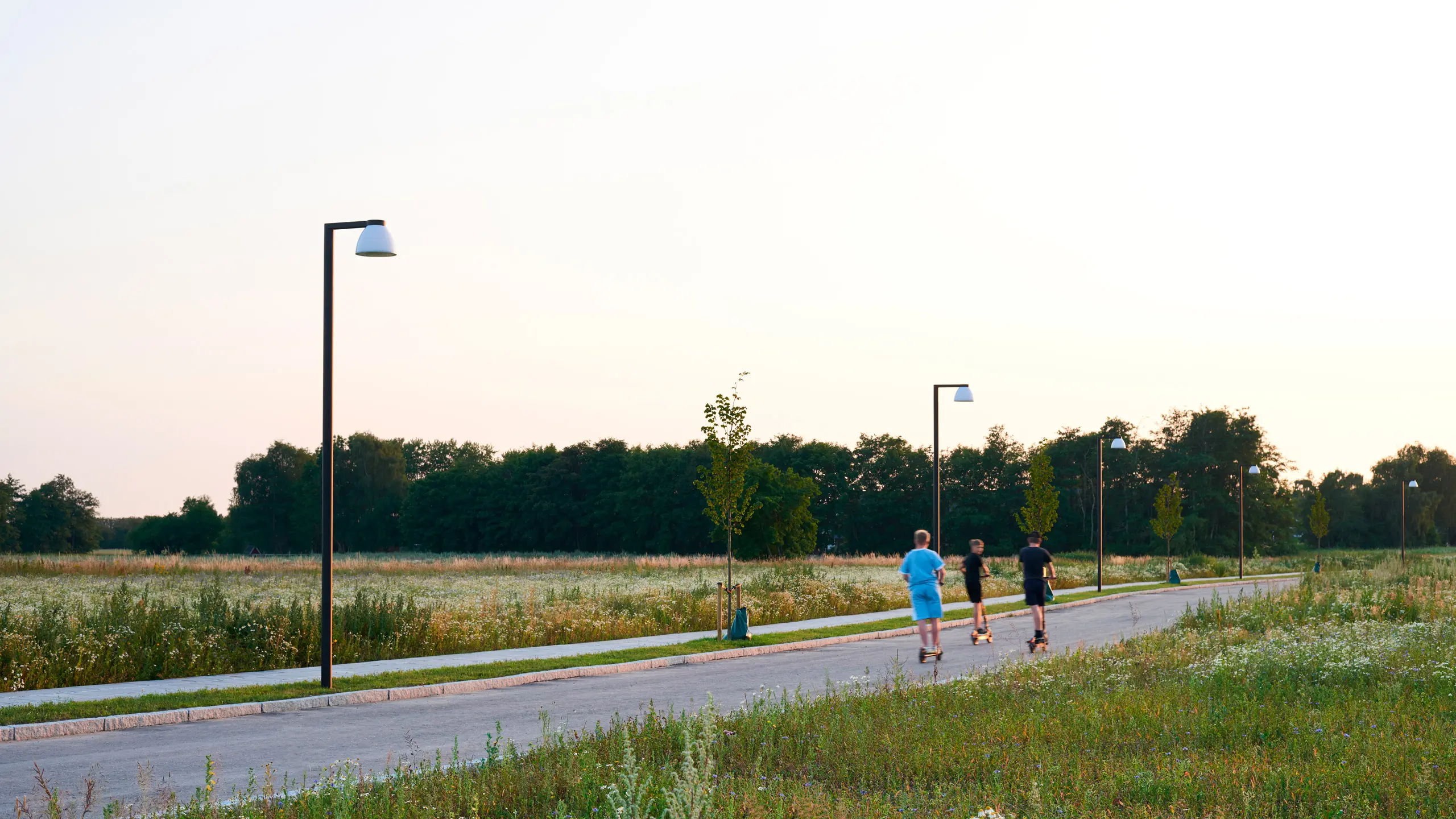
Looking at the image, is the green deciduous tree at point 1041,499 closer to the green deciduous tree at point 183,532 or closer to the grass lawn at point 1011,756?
the grass lawn at point 1011,756

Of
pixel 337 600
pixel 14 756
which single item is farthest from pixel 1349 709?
pixel 337 600

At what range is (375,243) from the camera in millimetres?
14711

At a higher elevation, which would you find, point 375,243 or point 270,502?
point 375,243

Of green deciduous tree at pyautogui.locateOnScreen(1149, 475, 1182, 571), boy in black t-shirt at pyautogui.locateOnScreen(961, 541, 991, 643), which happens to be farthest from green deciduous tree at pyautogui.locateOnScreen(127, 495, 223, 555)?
boy in black t-shirt at pyautogui.locateOnScreen(961, 541, 991, 643)

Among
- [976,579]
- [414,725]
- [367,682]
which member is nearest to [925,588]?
[976,579]

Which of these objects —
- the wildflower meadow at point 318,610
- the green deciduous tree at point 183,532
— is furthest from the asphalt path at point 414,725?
the green deciduous tree at point 183,532

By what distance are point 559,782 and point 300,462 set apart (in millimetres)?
123014

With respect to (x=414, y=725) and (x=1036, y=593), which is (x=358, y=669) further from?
(x=1036, y=593)

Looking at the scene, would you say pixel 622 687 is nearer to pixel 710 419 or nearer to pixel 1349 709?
pixel 1349 709

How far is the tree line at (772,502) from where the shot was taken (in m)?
99.6

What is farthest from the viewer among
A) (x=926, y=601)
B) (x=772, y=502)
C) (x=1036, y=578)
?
(x=772, y=502)

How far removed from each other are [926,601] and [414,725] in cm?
879

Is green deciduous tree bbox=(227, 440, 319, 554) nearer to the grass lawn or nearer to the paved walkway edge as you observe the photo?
the paved walkway edge

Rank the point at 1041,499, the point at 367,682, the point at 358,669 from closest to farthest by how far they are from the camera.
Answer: the point at 367,682 → the point at 358,669 → the point at 1041,499
